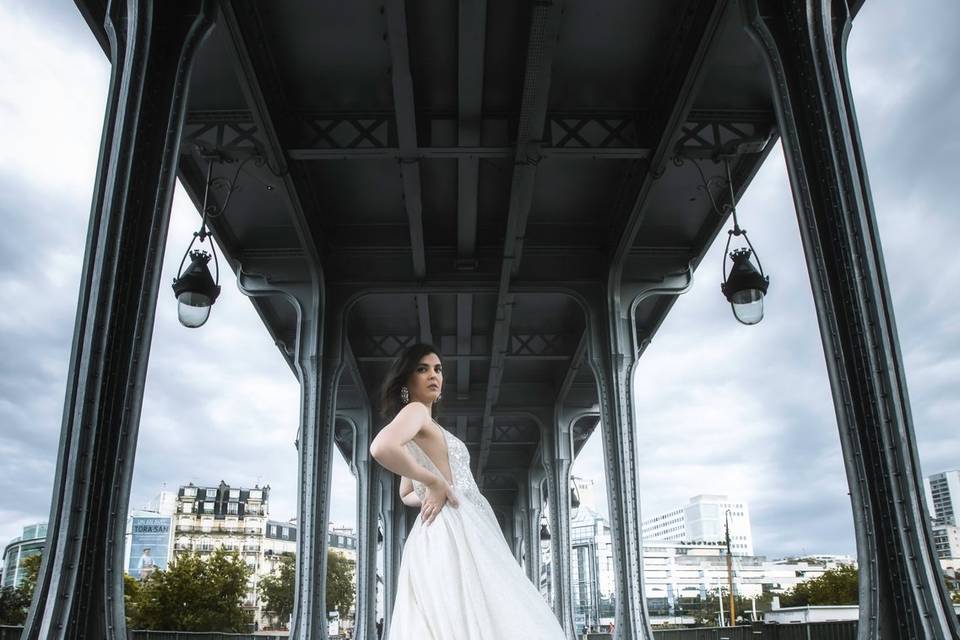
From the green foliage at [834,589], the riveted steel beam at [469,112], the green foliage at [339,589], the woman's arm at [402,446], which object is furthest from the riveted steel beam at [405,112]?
the green foliage at [339,589]

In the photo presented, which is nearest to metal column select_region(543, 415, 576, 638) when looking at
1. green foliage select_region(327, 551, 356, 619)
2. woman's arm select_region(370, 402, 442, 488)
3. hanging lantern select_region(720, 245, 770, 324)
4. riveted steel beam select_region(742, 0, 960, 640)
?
hanging lantern select_region(720, 245, 770, 324)

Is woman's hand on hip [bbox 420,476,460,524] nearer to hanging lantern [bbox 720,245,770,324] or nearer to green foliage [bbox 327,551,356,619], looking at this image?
hanging lantern [bbox 720,245,770,324]

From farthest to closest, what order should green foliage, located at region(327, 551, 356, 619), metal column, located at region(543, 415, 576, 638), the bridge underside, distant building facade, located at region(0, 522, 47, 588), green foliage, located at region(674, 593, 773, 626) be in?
green foliage, located at region(674, 593, 773, 626), green foliage, located at region(327, 551, 356, 619), metal column, located at region(543, 415, 576, 638), distant building facade, located at region(0, 522, 47, 588), the bridge underside

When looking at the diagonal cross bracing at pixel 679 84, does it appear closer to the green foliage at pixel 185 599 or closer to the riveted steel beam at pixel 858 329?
the riveted steel beam at pixel 858 329

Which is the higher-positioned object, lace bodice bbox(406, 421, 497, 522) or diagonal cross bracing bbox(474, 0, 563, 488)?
diagonal cross bracing bbox(474, 0, 563, 488)

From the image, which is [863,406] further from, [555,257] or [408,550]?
[555,257]

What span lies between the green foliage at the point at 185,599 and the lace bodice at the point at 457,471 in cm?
7013

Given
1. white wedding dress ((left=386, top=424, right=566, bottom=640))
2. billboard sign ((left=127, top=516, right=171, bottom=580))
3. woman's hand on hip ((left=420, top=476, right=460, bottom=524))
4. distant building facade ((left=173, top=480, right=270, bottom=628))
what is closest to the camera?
white wedding dress ((left=386, top=424, right=566, bottom=640))

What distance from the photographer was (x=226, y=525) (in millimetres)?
136750

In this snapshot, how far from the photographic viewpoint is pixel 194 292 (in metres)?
8.09

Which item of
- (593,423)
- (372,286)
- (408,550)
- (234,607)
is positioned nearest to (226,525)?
(234,607)

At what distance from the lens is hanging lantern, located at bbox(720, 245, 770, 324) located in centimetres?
831

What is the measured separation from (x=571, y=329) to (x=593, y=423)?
8.78m

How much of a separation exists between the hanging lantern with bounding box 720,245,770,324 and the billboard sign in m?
128
